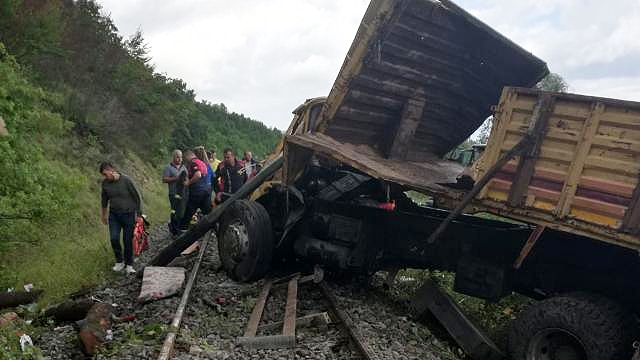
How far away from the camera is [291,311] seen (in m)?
5.62

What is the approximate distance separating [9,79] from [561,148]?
18.9 ft

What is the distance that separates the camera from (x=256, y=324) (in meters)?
5.29

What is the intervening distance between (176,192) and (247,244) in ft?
10.4

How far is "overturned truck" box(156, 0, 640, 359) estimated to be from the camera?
4094 mm

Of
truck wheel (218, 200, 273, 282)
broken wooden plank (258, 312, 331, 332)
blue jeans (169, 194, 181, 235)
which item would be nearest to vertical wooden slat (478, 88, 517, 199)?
broken wooden plank (258, 312, 331, 332)

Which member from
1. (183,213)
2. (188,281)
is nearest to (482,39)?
(188,281)

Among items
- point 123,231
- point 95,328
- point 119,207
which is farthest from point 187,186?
point 95,328

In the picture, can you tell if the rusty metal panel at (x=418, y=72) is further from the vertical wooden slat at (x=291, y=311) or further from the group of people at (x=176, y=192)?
the group of people at (x=176, y=192)

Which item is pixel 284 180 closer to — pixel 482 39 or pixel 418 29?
pixel 418 29

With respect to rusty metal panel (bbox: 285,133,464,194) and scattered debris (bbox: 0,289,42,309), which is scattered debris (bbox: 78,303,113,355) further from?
rusty metal panel (bbox: 285,133,464,194)

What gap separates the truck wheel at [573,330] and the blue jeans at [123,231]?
5.05m

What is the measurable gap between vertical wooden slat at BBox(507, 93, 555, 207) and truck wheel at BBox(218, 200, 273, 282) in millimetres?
3443

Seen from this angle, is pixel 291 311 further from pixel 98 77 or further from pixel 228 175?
pixel 98 77

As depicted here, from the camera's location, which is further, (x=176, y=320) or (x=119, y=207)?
(x=119, y=207)
